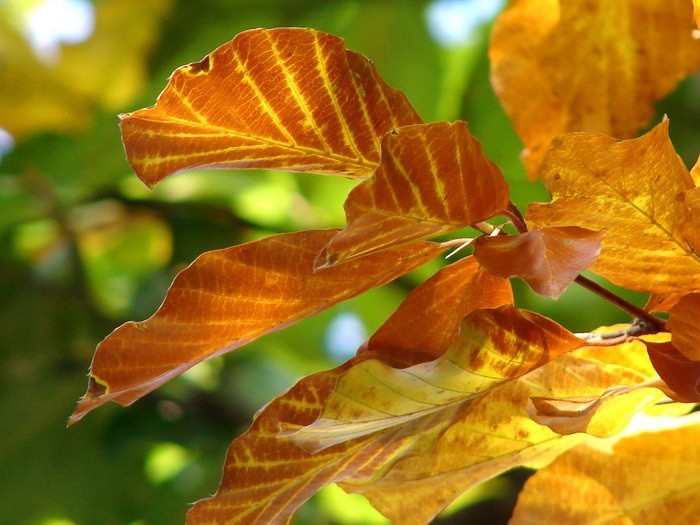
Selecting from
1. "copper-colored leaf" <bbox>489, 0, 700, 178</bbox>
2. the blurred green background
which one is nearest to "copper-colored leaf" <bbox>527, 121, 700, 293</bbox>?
"copper-colored leaf" <bbox>489, 0, 700, 178</bbox>

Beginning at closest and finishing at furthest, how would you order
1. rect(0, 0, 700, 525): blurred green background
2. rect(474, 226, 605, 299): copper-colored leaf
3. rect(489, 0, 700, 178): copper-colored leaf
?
rect(474, 226, 605, 299): copper-colored leaf → rect(489, 0, 700, 178): copper-colored leaf → rect(0, 0, 700, 525): blurred green background

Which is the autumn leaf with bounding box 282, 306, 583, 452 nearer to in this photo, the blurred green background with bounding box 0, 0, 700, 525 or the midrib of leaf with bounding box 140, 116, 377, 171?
the midrib of leaf with bounding box 140, 116, 377, 171

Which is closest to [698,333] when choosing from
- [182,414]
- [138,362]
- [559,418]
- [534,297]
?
[559,418]

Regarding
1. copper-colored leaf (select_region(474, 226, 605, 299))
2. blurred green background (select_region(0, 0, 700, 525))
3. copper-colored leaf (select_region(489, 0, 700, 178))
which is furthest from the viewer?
blurred green background (select_region(0, 0, 700, 525))

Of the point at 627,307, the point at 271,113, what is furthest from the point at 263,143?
the point at 627,307

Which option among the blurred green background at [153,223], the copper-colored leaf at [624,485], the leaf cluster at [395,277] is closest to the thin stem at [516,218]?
the leaf cluster at [395,277]
